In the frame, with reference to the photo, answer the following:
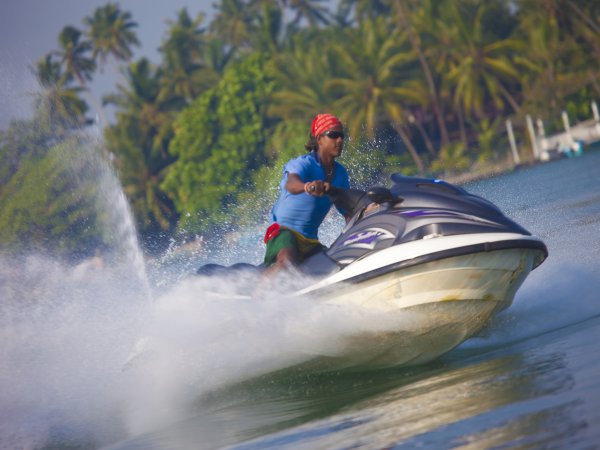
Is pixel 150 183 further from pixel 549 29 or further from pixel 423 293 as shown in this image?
pixel 423 293

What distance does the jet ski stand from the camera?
520 centimetres

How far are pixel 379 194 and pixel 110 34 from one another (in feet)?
194

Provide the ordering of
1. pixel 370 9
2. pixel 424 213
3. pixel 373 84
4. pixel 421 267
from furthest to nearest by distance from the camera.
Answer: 1. pixel 370 9
2. pixel 373 84
3. pixel 424 213
4. pixel 421 267

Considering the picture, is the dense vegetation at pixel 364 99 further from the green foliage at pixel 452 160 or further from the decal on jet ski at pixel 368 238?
the decal on jet ski at pixel 368 238

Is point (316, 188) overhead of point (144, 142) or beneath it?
beneath

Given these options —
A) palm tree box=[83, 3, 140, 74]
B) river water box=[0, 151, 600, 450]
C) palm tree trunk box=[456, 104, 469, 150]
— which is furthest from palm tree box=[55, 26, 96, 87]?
river water box=[0, 151, 600, 450]

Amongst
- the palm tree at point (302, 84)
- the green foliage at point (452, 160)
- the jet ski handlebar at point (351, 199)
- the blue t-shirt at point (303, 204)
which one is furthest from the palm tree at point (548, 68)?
the jet ski handlebar at point (351, 199)

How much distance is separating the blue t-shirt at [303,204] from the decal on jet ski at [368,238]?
1.54ft

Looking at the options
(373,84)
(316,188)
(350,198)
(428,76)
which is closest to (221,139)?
(373,84)

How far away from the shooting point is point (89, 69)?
196 feet

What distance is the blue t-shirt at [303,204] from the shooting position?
5902mm

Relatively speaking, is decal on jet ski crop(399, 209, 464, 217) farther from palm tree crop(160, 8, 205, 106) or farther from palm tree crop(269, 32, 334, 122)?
palm tree crop(160, 8, 205, 106)

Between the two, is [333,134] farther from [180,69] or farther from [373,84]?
[180,69]

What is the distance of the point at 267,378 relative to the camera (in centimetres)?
598
